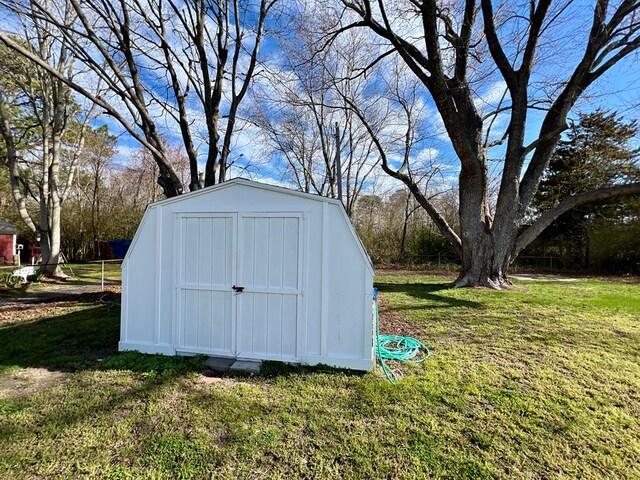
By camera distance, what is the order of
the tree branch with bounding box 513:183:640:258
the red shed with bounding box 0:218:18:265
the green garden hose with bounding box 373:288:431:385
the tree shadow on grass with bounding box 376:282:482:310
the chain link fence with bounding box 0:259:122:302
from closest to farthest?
the green garden hose with bounding box 373:288:431:385, the tree shadow on grass with bounding box 376:282:482:310, the tree branch with bounding box 513:183:640:258, the chain link fence with bounding box 0:259:122:302, the red shed with bounding box 0:218:18:265

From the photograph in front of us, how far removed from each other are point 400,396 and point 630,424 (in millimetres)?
1740

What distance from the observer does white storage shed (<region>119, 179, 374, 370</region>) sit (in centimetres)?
320

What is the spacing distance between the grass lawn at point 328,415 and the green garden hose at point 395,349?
0.15m

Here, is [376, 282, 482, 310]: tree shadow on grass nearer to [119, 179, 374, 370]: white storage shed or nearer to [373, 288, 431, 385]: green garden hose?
[373, 288, 431, 385]: green garden hose

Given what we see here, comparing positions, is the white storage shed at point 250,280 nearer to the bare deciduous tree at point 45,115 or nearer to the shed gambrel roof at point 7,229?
the bare deciduous tree at point 45,115

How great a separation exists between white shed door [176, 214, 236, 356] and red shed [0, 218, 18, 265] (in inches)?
755

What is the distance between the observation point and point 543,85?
823 centimetres

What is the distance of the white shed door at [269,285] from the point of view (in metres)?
3.30

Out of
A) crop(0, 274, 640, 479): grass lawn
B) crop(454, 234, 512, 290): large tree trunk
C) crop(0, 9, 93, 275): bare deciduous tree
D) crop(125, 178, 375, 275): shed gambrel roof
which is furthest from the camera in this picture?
crop(0, 9, 93, 275): bare deciduous tree

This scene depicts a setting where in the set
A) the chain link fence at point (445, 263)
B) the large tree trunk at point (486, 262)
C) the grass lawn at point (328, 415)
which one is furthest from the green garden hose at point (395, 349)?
the chain link fence at point (445, 263)

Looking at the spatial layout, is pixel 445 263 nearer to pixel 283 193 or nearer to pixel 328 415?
pixel 283 193

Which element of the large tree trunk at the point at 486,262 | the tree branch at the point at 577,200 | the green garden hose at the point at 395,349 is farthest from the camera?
the large tree trunk at the point at 486,262

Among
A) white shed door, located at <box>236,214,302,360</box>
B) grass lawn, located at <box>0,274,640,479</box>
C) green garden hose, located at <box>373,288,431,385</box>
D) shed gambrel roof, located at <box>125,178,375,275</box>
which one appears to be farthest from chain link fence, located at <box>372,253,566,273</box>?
white shed door, located at <box>236,214,302,360</box>

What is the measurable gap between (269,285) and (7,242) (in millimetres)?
20896
